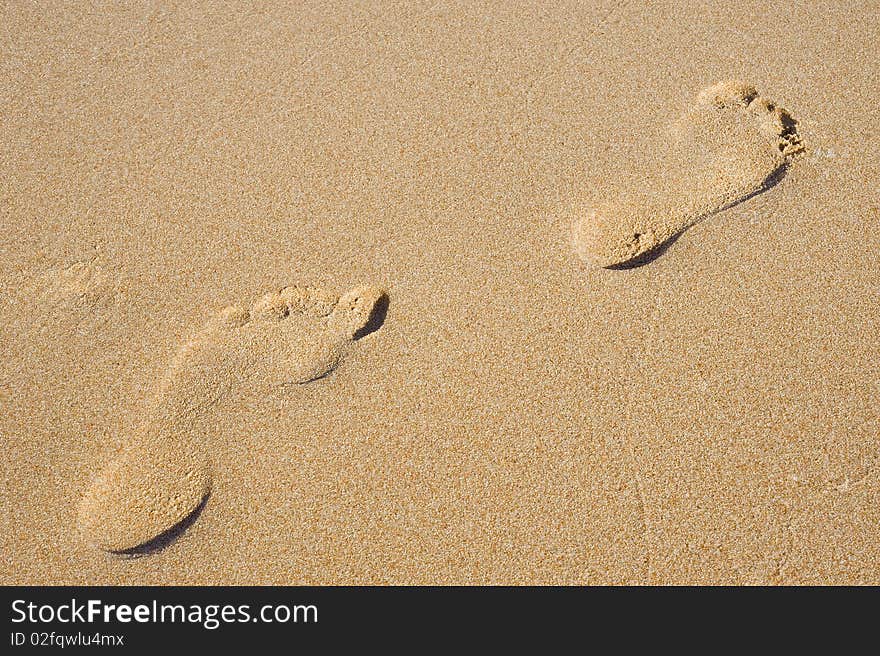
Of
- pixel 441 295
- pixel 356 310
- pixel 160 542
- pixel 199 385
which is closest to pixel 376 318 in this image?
pixel 356 310

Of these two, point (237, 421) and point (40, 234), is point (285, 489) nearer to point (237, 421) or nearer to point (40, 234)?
point (237, 421)

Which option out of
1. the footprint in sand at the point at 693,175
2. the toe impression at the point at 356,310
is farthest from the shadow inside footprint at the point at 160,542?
the footprint in sand at the point at 693,175

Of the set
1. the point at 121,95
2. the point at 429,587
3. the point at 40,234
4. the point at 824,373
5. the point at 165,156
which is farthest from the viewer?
the point at 121,95

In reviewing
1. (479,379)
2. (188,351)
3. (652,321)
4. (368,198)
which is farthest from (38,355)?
(652,321)

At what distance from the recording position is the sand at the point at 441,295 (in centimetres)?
133

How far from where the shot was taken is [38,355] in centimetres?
154

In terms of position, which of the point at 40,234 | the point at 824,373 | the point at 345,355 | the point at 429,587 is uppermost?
the point at 40,234

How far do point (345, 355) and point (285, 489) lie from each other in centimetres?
29

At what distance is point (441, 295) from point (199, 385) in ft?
1.71

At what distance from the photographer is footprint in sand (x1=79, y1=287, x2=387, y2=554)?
53.2 inches

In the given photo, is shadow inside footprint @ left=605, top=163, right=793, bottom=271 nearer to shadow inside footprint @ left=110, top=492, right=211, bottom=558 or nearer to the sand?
the sand

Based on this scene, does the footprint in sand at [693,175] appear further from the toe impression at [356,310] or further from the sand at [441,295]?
the toe impression at [356,310]

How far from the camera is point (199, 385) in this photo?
148cm

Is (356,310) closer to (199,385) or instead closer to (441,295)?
(441,295)
